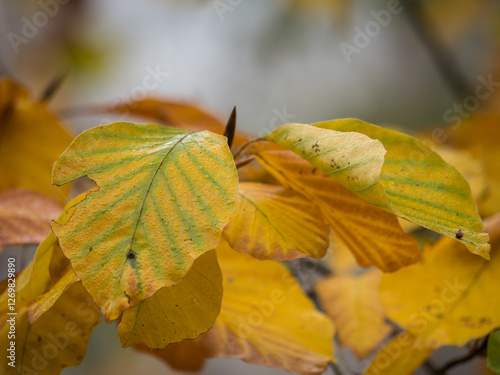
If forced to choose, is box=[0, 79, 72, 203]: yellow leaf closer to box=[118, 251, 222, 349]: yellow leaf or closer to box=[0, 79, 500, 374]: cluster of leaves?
box=[0, 79, 500, 374]: cluster of leaves

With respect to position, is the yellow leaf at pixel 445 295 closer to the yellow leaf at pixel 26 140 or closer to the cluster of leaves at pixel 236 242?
the cluster of leaves at pixel 236 242

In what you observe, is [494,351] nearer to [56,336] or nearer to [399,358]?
[399,358]

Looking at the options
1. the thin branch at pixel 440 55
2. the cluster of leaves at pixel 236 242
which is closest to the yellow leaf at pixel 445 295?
the cluster of leaves at pixel 236 242

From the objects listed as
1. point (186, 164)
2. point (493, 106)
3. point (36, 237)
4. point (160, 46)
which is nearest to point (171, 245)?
point (186, 164)

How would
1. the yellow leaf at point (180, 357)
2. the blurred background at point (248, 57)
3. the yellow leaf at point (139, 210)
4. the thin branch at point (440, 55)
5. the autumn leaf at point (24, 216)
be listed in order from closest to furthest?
the yellow leaf at point (139, 210) < the autumn leaf at point (24, 216) < the yellow leaf at point (180, 357) < the thin branch at point (440, 55) < the blurred background at point (248, 57)

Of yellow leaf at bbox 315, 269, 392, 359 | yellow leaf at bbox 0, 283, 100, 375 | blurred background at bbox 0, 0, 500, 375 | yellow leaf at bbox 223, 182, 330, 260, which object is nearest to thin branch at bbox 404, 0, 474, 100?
blurred background at bbox 0, 0, 500, 375

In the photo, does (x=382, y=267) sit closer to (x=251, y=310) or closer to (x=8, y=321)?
(x=251, y=310)
